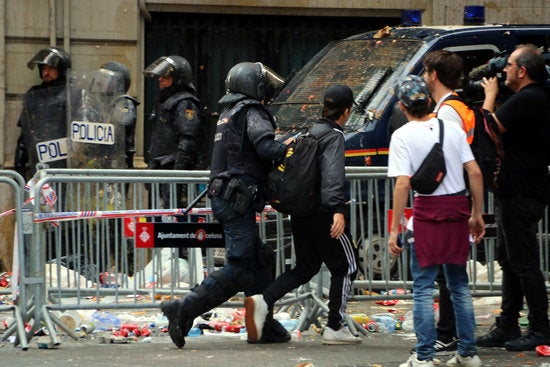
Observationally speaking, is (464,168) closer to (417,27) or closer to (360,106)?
(360,106)

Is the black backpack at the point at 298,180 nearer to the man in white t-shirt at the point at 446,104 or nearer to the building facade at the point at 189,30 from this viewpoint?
the man in white t-shirt at the point at 446,104

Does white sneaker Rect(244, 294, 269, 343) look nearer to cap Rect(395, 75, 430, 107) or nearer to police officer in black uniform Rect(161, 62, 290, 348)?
police officer in black uniform Rect(161, 62, 290, 348)

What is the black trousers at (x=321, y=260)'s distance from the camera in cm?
882

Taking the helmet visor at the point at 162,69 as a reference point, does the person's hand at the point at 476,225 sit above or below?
below

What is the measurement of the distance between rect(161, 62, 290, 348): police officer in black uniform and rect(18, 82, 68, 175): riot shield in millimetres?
4251

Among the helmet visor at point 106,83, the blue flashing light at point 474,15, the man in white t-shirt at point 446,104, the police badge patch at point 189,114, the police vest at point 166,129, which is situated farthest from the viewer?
the blue flashing light at point 474,15

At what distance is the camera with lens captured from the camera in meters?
8.69

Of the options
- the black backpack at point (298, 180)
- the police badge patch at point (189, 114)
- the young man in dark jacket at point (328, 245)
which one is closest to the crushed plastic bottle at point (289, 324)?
the young man in dark jacket at point (328, 245)

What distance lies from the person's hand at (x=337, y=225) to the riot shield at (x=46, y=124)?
15.9 ft

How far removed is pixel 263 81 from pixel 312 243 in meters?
1.10

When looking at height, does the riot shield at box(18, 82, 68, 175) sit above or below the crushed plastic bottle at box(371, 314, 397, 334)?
above

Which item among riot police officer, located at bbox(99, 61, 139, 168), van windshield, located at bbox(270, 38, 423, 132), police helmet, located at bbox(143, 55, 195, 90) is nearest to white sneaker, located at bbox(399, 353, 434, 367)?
van windshield, located at bbox(270, 38, 423, 132)

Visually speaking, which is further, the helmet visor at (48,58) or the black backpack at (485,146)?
the helmet visor at (48,58)

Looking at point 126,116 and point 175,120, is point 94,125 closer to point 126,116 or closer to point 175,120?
point 126,116
